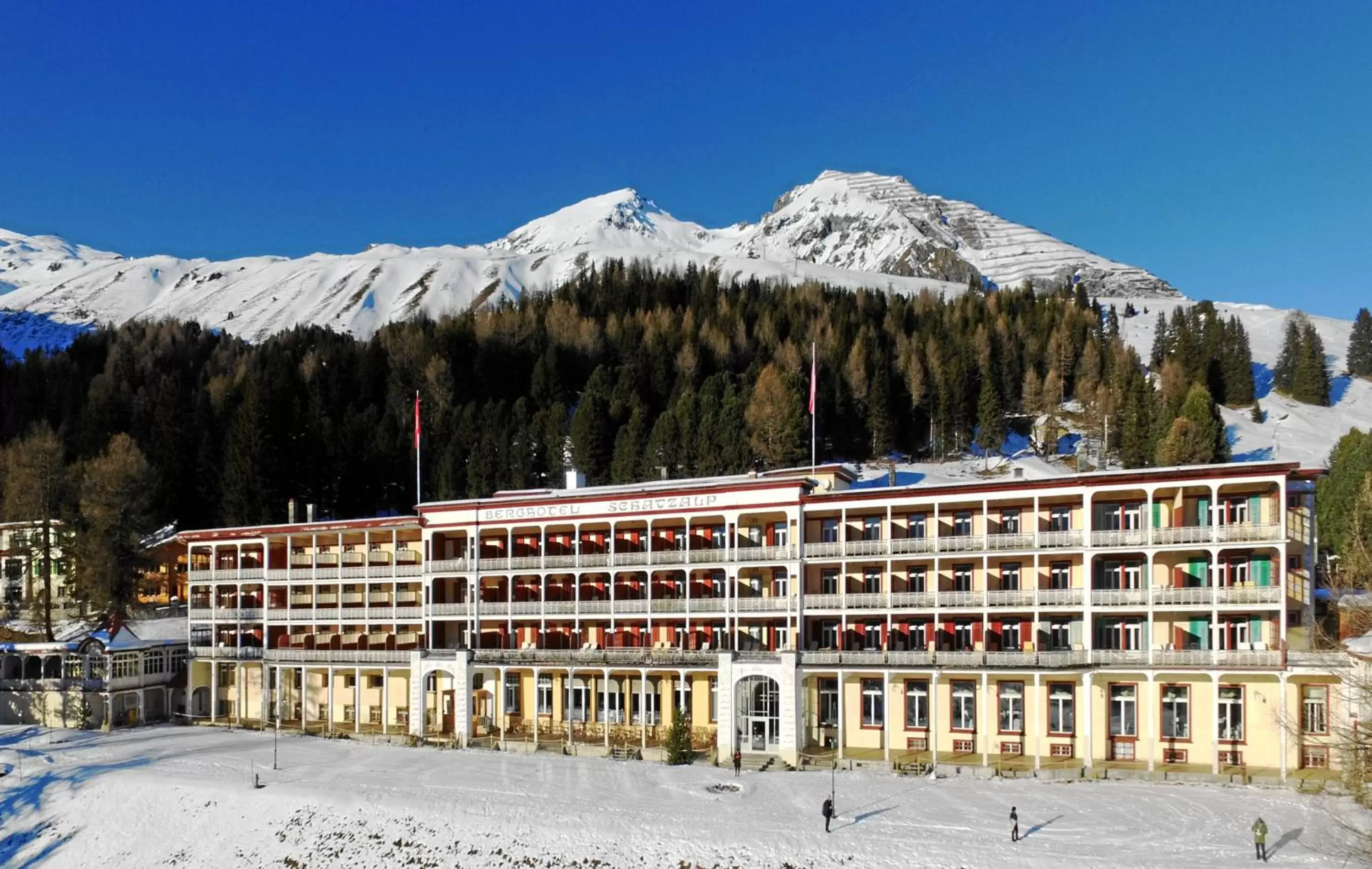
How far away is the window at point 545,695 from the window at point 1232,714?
31690 mm

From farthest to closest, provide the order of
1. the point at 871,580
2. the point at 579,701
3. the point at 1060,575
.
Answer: the point at 579,701 < the point at 871,580 < the point at 1060,575

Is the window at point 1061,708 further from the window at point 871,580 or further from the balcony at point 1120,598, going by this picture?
the window at point 871,580

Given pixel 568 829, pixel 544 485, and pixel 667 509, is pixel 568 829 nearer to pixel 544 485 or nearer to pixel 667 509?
pixel 667 509

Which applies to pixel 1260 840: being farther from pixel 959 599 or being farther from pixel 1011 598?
pixel 959 599

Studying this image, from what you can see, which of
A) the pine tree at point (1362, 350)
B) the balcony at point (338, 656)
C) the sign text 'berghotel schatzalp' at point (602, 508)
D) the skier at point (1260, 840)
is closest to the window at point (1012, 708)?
the skier at point (1260, 840)

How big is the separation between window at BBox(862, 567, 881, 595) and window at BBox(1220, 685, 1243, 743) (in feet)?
51.0

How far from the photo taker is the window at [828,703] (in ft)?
174

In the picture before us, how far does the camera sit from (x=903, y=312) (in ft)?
545

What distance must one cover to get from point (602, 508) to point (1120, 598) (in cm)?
2561

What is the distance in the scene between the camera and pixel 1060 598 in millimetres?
49938

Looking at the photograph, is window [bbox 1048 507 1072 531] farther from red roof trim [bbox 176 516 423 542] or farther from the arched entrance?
red roof trim [bbox 176 516 423 542]

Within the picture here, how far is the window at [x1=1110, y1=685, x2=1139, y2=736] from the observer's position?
157 ft

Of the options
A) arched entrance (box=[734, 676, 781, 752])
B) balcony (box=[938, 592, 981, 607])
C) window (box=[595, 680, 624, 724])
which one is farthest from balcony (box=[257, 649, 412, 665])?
balcony (box=[938, 592, 981, 607])

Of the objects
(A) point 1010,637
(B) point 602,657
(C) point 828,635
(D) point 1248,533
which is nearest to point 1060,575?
(A) point 1010,637
